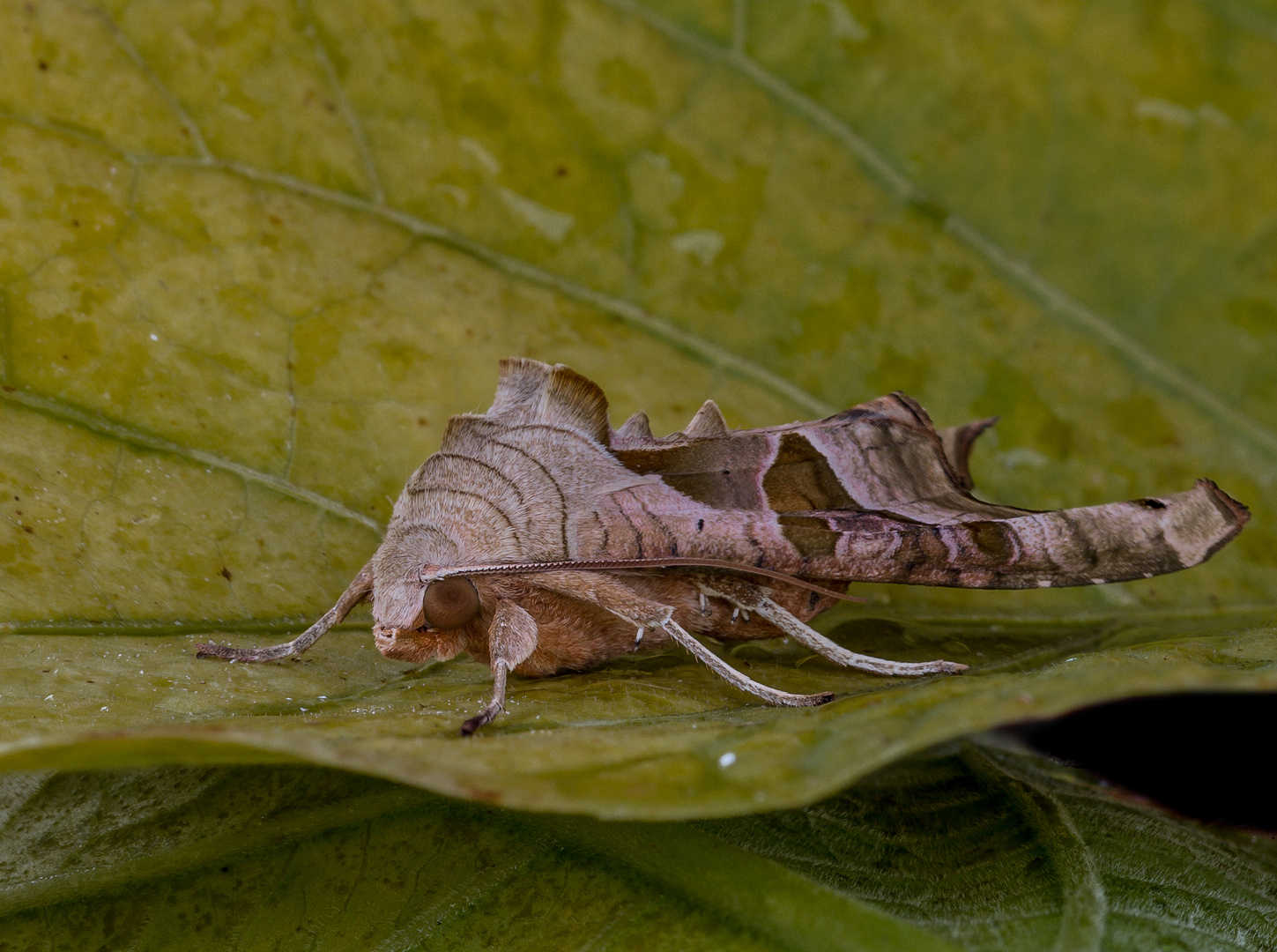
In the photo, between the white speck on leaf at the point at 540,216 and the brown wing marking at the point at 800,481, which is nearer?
the brown wing marking at the point at 800,481

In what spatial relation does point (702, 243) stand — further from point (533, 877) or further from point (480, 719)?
point (533, 877)

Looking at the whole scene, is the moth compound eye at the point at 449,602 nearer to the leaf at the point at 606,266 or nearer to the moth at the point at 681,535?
the moth at the point at 681,535

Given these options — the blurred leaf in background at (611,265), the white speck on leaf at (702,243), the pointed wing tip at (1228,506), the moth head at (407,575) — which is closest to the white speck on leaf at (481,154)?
the blurred leaf in background at (611,265)

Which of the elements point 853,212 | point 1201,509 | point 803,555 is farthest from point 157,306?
point 1201,509

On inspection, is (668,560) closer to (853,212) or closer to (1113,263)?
(853,212)

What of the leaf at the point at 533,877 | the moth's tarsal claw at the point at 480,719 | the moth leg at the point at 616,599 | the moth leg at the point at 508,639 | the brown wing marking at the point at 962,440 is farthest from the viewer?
the brown wing marking at the point at 962,440
